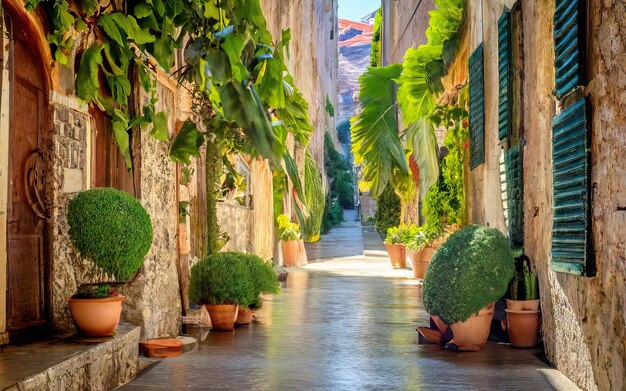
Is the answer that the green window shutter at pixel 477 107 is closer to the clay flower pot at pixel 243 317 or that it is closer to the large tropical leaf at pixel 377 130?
the clay flower pot at pixel 243 317

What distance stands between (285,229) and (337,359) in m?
12.0

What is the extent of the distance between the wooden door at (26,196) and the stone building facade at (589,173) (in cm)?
333

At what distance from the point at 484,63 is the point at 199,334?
13.2 feet

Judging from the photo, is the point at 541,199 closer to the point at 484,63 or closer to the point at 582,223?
the point at 582,223

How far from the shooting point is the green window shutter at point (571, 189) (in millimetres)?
4680

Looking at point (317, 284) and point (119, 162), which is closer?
point (119, 162)

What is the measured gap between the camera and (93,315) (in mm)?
5121

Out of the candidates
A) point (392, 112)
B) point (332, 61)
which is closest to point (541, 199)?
point (392, 112)

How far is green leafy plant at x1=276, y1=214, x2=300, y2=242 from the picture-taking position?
18.0 m

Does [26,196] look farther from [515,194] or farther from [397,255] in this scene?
[397,255]

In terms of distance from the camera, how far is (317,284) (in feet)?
44.0

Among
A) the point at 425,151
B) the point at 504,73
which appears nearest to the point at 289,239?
the point at 425,151

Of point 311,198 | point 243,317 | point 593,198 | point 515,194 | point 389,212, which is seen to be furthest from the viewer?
point 389,212

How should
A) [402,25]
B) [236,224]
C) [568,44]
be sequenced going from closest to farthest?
[568,44], [236,224], [402,25]
